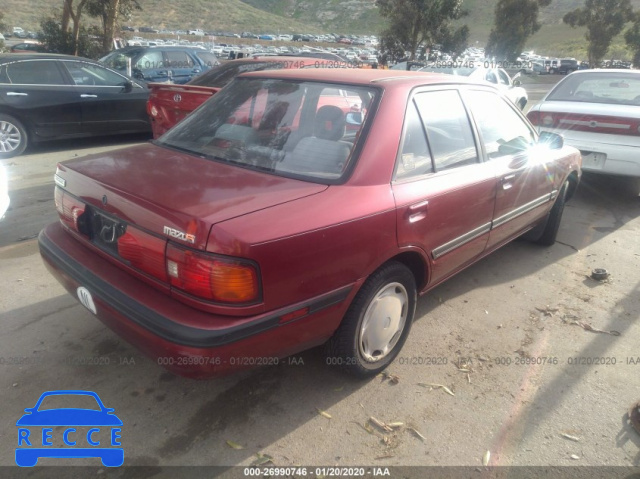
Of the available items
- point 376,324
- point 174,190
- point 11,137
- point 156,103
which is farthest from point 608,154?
point 11,137

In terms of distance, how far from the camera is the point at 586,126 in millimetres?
5812

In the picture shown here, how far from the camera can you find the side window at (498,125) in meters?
3.35

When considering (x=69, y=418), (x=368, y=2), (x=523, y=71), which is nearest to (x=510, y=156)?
(x=69, y=418)

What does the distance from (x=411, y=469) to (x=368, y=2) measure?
111 metres

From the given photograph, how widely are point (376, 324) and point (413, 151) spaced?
3.25ft

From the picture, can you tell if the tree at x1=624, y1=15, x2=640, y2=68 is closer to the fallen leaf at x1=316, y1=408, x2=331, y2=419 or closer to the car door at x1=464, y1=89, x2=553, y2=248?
the car door at x1=464, y1=89, x2=553, y2=248

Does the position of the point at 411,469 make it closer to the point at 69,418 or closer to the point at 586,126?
the point at 69,418

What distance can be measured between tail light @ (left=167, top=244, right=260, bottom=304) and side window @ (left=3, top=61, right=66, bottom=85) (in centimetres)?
688

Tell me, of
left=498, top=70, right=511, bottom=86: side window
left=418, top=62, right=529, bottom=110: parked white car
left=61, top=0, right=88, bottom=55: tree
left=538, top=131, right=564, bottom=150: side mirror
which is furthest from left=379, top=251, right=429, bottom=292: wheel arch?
left=61, top=0, right=88, bottom=55: tree

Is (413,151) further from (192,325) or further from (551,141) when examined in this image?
(551,141)

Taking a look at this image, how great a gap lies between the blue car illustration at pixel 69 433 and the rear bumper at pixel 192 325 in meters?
0.52

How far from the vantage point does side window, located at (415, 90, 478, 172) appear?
2.87 meters

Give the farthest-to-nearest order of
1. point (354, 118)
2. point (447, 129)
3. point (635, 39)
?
point (635, 39)
point (447, 129)
point (354, 118)

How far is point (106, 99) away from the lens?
7.96 m
